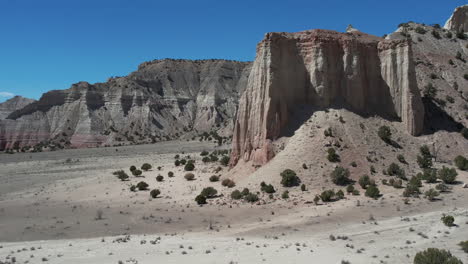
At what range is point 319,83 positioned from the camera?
105 feet

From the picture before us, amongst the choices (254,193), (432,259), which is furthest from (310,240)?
(254,193)

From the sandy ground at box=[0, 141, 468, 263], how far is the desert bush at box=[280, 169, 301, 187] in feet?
2.19

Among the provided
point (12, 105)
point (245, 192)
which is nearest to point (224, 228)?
point (245, 192)

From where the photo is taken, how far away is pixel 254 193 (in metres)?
25.6

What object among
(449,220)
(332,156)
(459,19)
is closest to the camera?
(449,220)

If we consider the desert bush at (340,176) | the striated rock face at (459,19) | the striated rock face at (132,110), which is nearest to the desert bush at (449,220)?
the desert bush at (340,176)

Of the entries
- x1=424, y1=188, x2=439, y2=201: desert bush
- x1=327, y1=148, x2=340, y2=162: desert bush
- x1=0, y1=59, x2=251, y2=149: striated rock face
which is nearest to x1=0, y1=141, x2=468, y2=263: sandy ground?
x1=424, y1=188, x2=439, y2=201: desert bush

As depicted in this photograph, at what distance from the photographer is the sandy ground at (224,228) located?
14.2 metres

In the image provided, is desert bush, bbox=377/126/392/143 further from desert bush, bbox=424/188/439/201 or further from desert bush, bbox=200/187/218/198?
desert bush, bbox=200/187/218/198

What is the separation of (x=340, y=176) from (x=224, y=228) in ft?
33.8

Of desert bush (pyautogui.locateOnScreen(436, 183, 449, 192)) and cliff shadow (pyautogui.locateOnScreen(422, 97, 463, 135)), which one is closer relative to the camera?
desert bush (pyautogui.locateOnScreen(436, 183, 449, 192))

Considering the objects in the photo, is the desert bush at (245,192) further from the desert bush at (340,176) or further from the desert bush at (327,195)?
the desert bush at (340,176)

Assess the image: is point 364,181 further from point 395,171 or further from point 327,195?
point 327,195

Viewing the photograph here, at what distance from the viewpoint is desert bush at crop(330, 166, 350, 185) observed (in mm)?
25672
